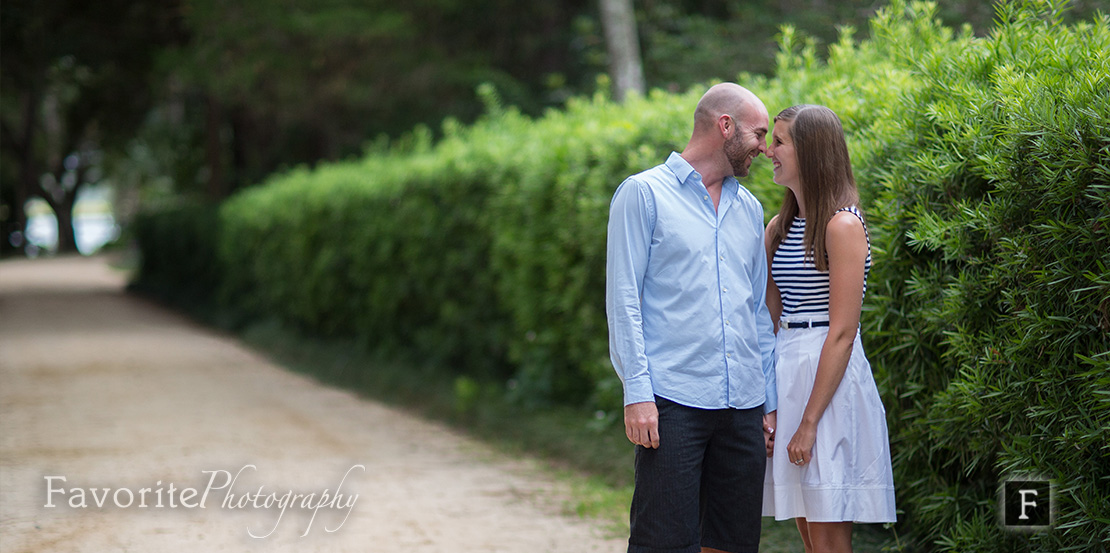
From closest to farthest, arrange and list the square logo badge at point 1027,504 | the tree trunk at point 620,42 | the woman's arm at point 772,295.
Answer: the square logo badge at point 1027,504, the woman's arm at point 772,295, the tree trunk at point 620,42

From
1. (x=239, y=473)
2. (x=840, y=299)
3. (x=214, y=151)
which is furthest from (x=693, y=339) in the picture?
(x=214, y=151)

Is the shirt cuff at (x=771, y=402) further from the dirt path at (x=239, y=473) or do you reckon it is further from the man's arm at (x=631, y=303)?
the dirt path at (x=239, y=473)

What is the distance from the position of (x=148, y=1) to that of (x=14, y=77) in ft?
12.9

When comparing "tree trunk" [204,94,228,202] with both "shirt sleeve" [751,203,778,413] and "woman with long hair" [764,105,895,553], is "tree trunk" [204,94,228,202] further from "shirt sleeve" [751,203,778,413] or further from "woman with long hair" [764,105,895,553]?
"woman with long hair" [764,105,895,553]

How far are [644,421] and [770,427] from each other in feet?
1.86

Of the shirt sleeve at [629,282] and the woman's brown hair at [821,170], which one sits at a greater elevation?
the woman's brown hair at [821,170]

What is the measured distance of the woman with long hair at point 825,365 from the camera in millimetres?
3262

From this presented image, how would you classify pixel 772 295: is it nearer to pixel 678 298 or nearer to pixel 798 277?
pixel 798 277

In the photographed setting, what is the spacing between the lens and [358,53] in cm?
1983

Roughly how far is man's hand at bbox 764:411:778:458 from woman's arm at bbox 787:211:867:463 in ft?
0.80

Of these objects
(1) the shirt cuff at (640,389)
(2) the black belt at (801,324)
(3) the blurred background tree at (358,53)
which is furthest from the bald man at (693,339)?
(3) the blurred background tree at (358,53)

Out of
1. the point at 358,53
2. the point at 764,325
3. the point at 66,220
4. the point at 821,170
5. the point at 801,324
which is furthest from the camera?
the point at 66,220

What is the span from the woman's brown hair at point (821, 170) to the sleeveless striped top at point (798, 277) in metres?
0.07

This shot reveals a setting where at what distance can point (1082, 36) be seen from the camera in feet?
12.5
